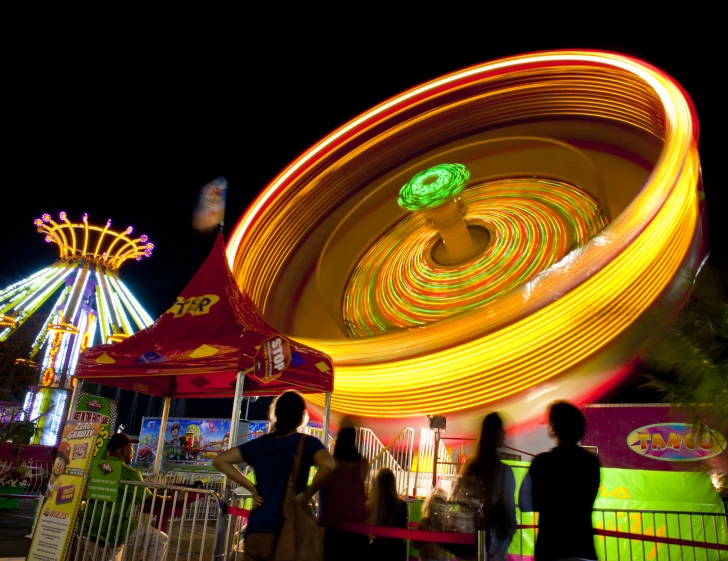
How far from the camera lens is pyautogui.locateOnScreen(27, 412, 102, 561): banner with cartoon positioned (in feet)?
15.6

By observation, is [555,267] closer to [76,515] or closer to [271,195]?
[76,515]

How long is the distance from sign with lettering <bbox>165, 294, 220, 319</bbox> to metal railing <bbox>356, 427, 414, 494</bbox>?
11.5ft

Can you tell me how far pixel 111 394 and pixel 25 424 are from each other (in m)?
46.6

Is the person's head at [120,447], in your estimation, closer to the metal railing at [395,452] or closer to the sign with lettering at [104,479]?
the sign with lettering at [104,479]

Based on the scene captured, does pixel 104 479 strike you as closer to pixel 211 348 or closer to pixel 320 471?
pixel 211 348

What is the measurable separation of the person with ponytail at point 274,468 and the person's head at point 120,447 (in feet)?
7.95

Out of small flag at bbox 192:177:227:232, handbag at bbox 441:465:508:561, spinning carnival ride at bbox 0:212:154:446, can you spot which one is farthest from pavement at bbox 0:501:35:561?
spinning carnival ride at bbox 0:212:154:446

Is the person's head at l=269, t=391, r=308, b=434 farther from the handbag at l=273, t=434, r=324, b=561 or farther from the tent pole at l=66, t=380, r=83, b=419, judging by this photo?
the tent pole at l=66, t=380, r=83, b=419

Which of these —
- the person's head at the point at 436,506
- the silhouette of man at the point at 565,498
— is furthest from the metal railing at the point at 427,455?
the silhouette of man at the point at 565,498

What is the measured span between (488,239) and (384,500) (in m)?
7.74

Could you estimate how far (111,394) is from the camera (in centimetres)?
5609

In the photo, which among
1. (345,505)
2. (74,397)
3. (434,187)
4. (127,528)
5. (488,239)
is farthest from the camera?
(488,239)

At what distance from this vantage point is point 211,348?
5.75 m

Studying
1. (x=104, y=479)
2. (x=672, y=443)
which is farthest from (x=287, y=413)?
(x=672, y=443)
